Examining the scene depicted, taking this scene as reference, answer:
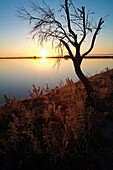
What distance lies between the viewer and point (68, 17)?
14.2 feet

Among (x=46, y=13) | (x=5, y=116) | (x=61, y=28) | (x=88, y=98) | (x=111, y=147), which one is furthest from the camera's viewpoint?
(x=88, y=98)

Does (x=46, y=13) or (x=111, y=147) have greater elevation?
(x=46, y=13)

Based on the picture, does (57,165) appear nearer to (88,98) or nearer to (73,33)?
(88,98)

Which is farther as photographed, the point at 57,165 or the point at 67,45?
the point at 67,45

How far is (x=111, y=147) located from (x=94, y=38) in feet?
13.6

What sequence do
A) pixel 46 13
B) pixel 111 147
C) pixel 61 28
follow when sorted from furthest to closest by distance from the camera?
pixel 61 28, pixel 46 13, pixel 111 147

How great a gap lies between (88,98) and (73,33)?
9.40 ft

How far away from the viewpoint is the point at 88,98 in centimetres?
482

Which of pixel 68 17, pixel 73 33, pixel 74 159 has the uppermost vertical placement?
pixel 68 17

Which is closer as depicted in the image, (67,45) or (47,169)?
(47,169)

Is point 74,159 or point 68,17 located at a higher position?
point 68,17

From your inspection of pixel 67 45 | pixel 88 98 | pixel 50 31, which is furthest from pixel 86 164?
pixel 50 31

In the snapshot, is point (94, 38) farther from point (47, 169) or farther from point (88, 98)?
point (47, 169)

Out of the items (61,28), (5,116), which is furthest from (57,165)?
(61,28)
